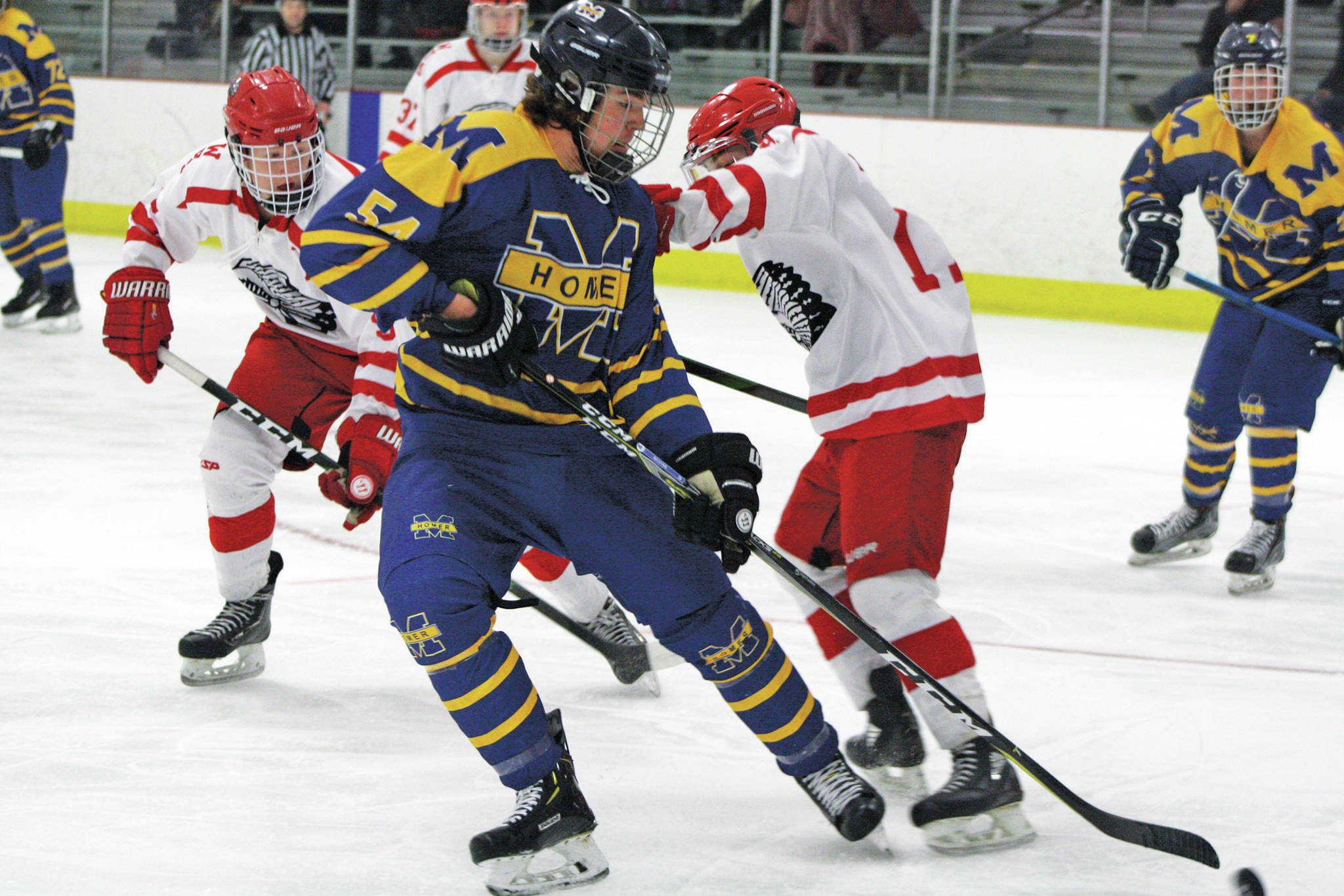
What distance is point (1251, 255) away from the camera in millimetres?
3771

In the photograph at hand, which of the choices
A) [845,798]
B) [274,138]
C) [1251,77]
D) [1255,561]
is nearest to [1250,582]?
[1255,561]

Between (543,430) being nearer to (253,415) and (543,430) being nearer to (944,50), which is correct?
(253,415)

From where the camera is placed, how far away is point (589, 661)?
2939 mm

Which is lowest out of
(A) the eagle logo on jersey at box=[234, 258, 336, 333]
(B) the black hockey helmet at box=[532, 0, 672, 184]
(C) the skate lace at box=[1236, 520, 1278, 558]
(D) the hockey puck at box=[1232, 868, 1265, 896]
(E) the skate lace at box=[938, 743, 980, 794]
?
(C) the skate lace at box=[1236, 520, 1278, 558]

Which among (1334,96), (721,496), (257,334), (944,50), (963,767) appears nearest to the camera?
(721,496)

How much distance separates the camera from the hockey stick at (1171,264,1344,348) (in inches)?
142

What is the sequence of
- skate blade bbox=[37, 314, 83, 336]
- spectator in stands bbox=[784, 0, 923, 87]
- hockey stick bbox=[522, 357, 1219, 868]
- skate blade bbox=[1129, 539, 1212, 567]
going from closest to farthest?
hockey stick bbox=[522, 357, 1219, 868] → skate blade bbox=[1129, 539, 1212, 567] → skate blade bbox=[37, 314, 83, 336] → spectator in stands bbox=[784, 0, 923, 87]

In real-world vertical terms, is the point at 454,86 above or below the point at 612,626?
above

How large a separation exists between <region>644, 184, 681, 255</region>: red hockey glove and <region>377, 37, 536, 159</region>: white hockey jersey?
3.76 meters

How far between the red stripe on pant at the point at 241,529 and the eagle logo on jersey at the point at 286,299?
0.32 metres

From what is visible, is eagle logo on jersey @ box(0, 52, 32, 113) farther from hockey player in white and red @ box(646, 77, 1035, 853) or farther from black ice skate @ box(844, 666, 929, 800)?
black ice skate @ box(844, 666, 929, 800)

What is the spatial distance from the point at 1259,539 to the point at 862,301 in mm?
1748

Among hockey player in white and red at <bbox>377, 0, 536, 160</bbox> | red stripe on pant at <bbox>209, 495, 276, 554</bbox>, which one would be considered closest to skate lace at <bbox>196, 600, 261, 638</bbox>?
red stripe on pant at <bbox>209, 495, 276, 554</bbox>

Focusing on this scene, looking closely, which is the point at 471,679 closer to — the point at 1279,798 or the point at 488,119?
the point at 488,119
